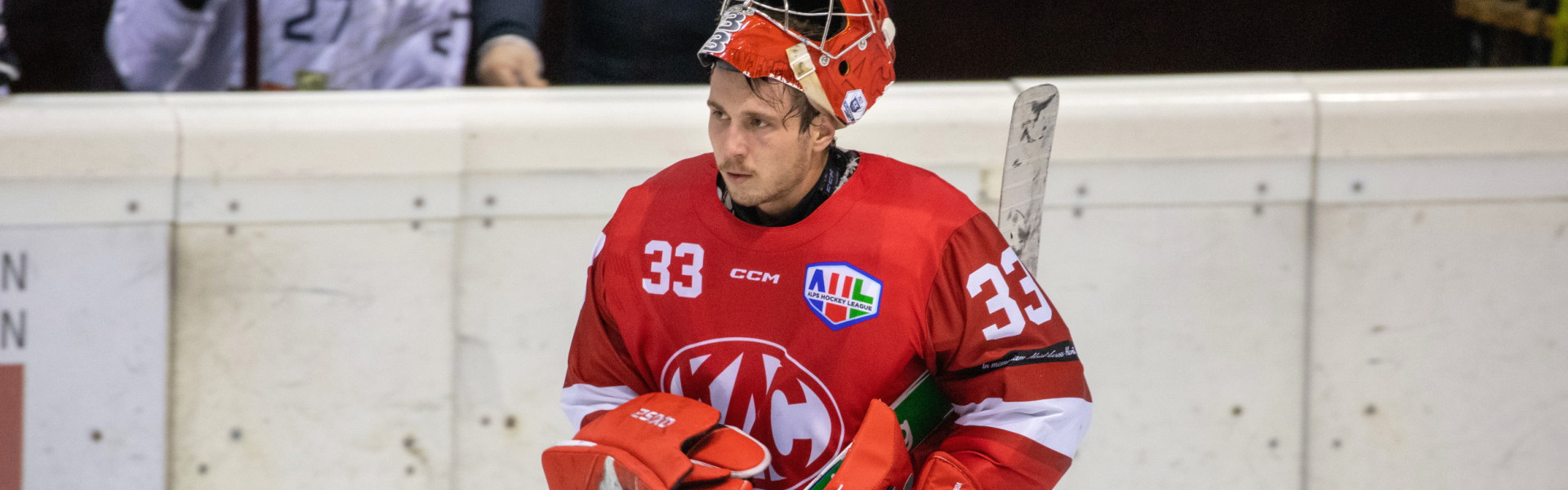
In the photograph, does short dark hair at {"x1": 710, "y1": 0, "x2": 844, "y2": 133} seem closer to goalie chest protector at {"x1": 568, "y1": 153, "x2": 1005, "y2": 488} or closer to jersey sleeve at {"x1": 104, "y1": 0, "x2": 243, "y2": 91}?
goalie chest protector at {"x1": 568, "y1": 153, "x2": 1005, "y2": 488}

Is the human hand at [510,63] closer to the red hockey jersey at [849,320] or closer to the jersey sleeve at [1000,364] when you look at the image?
the red hockey jersey at [849,320]

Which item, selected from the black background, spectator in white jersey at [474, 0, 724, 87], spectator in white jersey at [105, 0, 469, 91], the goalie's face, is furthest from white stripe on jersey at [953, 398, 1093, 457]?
the black background

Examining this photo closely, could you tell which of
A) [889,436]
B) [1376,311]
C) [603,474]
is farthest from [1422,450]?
[603,474]

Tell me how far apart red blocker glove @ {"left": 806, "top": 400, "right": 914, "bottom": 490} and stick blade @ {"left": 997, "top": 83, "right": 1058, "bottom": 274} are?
356mm

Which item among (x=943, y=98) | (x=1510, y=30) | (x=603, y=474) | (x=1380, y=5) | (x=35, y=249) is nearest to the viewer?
(x=603, y=474)

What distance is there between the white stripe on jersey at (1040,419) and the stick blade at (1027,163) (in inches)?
10.0

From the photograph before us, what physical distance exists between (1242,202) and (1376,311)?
0.40 meters

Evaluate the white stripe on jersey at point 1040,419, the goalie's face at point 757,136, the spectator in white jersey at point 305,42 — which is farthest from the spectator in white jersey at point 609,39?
the white stripe on jersey at point 1040,419

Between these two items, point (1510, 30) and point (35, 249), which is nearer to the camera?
point (35, 249)

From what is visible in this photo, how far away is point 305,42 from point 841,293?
2.32 meters

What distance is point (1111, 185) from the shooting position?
325 centimetres

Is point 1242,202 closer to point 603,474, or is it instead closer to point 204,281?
point 603,474

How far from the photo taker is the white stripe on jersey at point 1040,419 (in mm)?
1950

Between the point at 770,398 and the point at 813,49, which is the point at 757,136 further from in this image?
the point at 770,398
